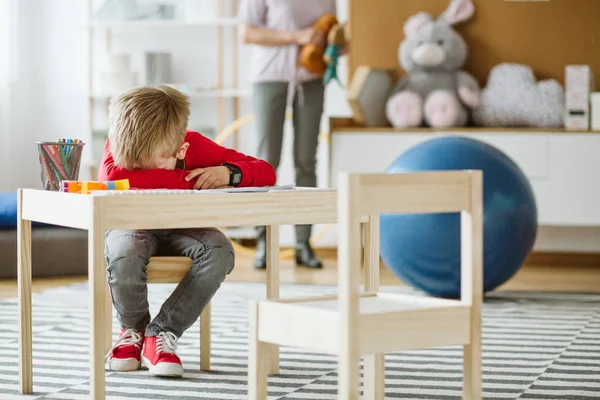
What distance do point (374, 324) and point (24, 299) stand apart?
91 centimetres

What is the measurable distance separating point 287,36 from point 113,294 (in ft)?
6.66

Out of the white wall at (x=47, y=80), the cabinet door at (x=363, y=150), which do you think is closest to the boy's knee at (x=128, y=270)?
the cabinet door at (x=363, y=150)

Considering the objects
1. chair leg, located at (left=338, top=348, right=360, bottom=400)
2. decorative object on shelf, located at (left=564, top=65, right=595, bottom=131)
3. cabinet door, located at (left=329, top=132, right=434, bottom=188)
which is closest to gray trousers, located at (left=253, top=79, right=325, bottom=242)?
cabinet door, located at (left=329, top=132, right=434, bottom=188)

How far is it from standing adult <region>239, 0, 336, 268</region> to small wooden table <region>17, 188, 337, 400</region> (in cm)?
203

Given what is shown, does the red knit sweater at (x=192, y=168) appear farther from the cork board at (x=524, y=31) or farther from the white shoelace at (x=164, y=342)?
the cork board at (x=524, y=31)

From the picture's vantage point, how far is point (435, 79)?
4457 mm

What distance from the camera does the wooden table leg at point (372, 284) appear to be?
186 cm

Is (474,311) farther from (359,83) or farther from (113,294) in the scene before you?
(359,83)

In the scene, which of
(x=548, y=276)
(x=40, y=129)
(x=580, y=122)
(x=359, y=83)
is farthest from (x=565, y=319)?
(x=40, y=129)

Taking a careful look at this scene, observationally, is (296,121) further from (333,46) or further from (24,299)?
(24,299)

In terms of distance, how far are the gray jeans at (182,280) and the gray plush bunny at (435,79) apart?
7.48ft

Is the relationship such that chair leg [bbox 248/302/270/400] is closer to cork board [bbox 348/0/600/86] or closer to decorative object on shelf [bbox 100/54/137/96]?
cork board [bbox 348/0/600/86]

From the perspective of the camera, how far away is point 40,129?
5.47 m

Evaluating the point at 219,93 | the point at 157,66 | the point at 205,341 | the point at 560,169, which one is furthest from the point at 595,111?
the point at 205,341
